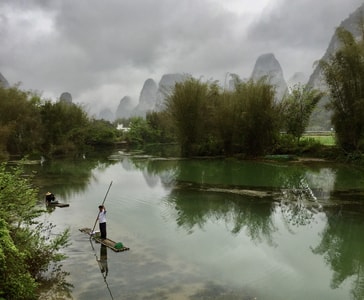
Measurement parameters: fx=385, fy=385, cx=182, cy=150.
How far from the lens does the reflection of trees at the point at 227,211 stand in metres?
13.5

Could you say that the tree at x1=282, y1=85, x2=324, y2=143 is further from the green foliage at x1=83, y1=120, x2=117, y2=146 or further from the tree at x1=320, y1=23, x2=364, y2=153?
the green foliage at x1=83, y1=120, x2=117, y2=146

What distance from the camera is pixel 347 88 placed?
29.5 metres

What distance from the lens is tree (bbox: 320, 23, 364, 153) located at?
2864cm

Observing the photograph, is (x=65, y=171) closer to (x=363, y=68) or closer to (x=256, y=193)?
(x=256, y=193)

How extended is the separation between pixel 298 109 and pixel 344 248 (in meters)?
30.6

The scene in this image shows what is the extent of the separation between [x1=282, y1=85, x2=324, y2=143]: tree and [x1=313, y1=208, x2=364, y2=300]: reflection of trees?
2532cm

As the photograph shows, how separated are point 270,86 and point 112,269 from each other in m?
28.2

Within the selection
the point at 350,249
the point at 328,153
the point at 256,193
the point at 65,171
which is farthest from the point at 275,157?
the point at 350,249

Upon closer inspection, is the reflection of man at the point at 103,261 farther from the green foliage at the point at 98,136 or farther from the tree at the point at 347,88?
the green foliage at the point at 98,136

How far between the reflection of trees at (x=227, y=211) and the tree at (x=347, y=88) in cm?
1586

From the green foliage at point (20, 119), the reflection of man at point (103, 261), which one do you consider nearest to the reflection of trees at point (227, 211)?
the reflection of man at point (103, 261)

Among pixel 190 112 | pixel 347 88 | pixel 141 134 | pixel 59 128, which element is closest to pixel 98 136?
pixel 59 128

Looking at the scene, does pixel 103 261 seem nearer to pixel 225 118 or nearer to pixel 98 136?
pixel 225 118

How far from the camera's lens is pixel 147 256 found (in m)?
10.7
